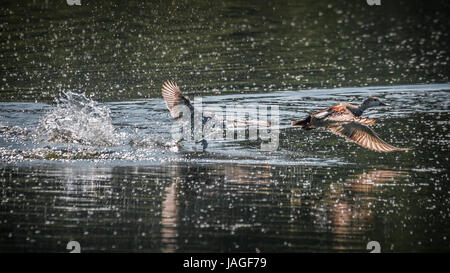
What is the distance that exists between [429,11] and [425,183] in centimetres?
1416

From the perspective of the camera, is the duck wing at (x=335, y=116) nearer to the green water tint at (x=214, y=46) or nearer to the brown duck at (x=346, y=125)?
the brown duck at (x=346, y=125)

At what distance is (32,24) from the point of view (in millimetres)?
21656

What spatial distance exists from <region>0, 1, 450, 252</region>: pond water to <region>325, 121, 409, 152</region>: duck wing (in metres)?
0.38

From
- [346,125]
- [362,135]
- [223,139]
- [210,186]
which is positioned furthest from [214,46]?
[210,186]

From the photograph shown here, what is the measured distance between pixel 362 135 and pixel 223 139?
2.83m

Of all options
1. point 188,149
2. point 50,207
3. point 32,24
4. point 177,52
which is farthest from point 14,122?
point 32,24

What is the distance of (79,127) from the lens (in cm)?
1252

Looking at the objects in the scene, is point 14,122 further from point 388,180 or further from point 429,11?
point 429,11

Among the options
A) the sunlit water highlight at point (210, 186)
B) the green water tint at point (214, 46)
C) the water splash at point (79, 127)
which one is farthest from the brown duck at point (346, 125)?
the green water tint at point (214, 46)

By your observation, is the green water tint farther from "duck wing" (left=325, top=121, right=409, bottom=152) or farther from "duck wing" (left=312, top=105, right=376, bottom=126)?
"duck wing" (left=312, top=105, right=376, bottom=126)

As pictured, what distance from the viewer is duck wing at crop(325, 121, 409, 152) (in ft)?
34.6

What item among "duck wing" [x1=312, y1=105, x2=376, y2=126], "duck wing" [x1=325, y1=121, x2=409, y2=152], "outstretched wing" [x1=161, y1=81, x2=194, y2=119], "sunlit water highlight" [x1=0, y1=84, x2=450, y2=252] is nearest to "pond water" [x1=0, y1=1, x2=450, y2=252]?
"sunlit water highlight" [x1=0, y1=84, x2=450, y2=252]

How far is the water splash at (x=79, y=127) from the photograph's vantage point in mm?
12250

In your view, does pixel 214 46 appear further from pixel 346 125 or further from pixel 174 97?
pixel 346 125
